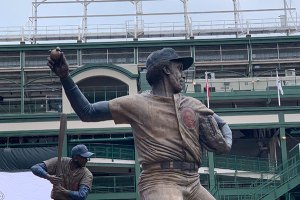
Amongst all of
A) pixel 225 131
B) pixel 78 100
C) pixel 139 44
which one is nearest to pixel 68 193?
pixel 78 100

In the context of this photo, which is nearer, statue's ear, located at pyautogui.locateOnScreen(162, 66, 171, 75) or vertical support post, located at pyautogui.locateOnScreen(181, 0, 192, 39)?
statue's ear, located at pyautogui.locateOnScreen(162, 66, 171, 75)

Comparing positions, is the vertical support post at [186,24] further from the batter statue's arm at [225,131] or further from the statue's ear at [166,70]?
the statue's ear at [166,70]

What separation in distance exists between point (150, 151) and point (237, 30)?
46.6 m

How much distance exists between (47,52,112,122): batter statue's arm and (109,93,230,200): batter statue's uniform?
8cm

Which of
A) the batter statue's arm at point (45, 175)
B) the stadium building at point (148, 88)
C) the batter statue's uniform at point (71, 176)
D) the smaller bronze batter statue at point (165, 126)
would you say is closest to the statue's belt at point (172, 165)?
the smaller bronze batter statue at point (165, 126)

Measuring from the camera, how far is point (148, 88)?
38.8 m

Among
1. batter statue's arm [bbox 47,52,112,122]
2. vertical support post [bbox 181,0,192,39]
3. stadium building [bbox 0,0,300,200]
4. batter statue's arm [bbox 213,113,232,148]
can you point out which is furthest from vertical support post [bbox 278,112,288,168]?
batter statue's arm [bbox 47,52,112,122]

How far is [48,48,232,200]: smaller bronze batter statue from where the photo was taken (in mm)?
5285

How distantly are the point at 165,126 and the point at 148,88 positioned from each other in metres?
33.4

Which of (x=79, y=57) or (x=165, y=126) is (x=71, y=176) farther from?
(x=79, y=57)

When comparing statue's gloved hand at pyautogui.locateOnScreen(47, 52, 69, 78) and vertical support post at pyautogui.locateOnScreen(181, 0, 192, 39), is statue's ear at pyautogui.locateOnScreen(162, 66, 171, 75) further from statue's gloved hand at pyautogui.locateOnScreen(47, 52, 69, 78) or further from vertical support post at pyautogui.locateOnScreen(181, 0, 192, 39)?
vertical support post at pyautogui.locateOnScreen(181, 0, 192, 39)

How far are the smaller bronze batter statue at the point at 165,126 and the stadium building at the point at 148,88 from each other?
69.3 ft

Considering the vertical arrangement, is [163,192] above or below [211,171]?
above

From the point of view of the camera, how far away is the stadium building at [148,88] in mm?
37344
